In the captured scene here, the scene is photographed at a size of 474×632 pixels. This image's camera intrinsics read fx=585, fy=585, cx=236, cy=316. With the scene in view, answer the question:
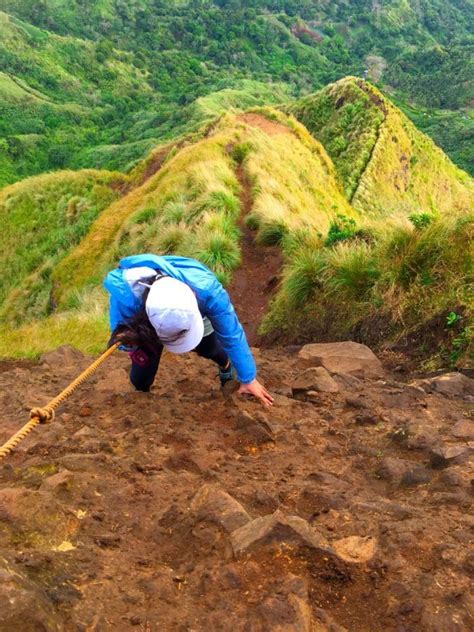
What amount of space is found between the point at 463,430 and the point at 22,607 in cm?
312

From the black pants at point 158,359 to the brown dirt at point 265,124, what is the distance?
1930 centimetres

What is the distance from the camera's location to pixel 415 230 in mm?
6809

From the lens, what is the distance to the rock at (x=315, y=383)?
5.06m

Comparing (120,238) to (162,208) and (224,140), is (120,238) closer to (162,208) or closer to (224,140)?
(162,208)

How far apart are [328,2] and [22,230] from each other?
643 feet

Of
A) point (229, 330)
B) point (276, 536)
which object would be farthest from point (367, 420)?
point (276, 536)

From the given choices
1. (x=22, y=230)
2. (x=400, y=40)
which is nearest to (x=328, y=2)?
(x=400, y=40)

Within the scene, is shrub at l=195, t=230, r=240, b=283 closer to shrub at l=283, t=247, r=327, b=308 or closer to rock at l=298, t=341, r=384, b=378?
shrub at l=283, t=247, r=327, b=308

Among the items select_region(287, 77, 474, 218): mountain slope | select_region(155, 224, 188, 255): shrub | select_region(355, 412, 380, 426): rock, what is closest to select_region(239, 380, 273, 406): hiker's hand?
select_region(355, 412, 380, 426): rock

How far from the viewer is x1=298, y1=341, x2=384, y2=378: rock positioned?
5.74 metres

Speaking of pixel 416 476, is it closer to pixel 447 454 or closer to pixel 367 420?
pixel 447 454

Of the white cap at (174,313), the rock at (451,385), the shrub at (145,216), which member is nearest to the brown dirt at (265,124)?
the shrub at (145,216)

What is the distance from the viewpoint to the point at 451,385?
4.97 metres

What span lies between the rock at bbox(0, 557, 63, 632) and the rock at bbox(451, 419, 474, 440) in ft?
9.58
